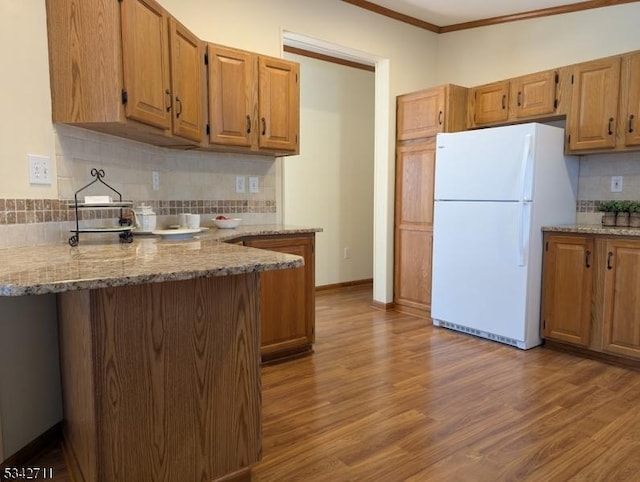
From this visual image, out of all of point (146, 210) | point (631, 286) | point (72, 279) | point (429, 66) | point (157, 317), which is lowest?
point (631, 286)

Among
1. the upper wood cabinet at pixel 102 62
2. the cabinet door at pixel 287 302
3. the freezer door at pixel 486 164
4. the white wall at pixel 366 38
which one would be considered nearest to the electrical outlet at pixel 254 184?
the cabinet door at pixel 287 302

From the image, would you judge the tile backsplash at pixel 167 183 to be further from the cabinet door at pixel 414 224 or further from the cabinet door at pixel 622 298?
the cabinet door at pixel 414 224

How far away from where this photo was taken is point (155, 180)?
2.81m

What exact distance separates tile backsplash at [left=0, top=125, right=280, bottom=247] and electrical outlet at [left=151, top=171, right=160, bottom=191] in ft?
0.07

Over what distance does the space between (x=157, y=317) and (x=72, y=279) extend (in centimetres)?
33

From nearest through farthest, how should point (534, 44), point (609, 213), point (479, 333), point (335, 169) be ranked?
point (609, 213), point (479, 333), point (534, 44), point (335, 169)

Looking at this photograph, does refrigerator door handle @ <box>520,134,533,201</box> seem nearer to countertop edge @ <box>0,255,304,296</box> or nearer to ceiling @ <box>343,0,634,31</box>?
ceiling @ <box>343,0,634,31</box>

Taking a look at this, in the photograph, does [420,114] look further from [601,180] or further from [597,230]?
[597,230]

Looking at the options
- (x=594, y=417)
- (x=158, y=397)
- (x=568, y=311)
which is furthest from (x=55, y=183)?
(x=568, y=311)

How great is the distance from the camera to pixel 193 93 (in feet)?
8.45

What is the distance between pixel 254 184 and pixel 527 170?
76.9 inches

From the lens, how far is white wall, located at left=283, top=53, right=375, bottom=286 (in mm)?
4812

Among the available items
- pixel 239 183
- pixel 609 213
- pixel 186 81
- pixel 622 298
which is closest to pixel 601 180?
pixel 609 213

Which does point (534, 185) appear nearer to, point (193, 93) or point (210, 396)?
point (193, 93)
